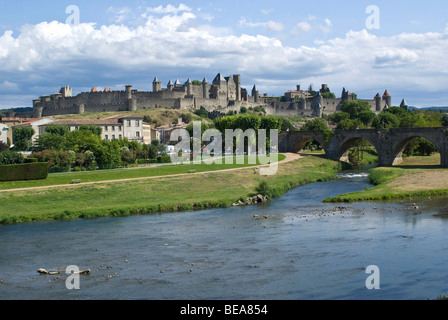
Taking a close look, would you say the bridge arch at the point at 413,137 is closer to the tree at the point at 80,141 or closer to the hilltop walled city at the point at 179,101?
the tree at the point at 80,141

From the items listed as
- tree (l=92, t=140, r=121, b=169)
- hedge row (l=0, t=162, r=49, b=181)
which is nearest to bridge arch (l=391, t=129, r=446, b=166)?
tree (l=92, t=140, r=121, b=169)

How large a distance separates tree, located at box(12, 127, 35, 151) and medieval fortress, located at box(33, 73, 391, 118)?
52.3 metres

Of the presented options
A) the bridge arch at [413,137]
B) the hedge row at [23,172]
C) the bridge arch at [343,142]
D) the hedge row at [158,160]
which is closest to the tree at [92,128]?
the hedge row at [158,160]

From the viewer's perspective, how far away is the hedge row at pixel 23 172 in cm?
3800

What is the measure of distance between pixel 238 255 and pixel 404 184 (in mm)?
23846

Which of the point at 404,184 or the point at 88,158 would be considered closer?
the point at 404,184

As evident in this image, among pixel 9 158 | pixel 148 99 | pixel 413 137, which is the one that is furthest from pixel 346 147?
pixel 148 99

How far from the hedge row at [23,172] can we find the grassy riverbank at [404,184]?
821 inches

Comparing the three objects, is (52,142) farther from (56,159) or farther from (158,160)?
(158,160)

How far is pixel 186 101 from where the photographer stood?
120000mm

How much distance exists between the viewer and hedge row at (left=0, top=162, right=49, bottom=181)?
125ft

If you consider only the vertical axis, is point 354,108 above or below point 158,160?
above
